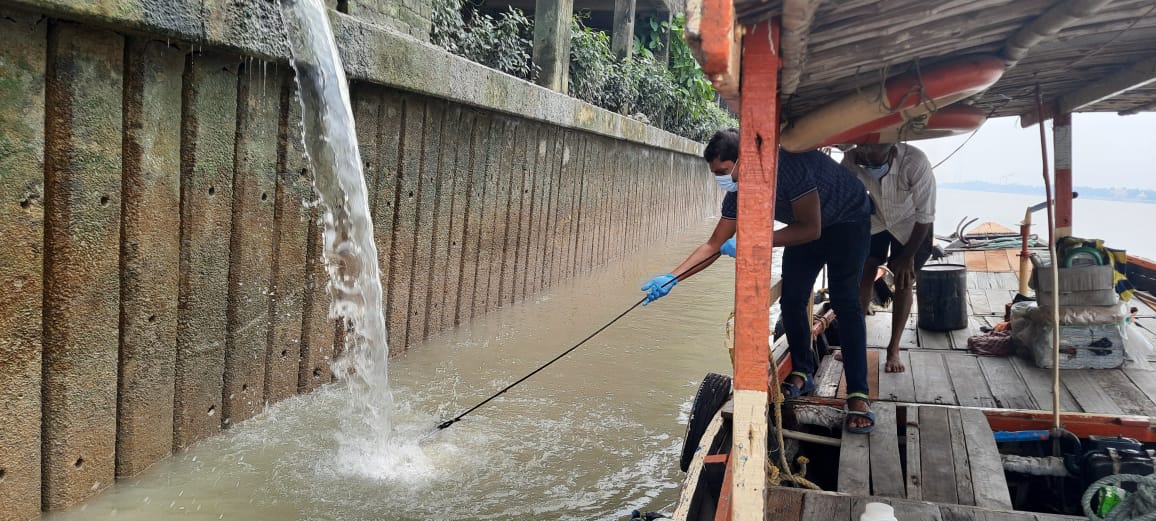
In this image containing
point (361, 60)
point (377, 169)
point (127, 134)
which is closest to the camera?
point (127, 134)

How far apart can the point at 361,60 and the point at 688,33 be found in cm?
320

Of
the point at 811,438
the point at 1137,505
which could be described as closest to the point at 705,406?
the point at 811,438

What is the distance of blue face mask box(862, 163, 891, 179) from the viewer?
Result: 4.87m

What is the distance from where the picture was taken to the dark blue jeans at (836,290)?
3.96m

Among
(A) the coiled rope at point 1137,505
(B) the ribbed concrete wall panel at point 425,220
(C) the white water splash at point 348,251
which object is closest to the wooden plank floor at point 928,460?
(A) the coiled rope at point 1137,505

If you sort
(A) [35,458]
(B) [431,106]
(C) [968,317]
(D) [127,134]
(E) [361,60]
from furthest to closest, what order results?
(C) [968,317]
(B) [431,106]
(E) [361,60]
(D) [127,134]
(A) [35,458]

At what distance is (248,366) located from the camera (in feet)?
14.1

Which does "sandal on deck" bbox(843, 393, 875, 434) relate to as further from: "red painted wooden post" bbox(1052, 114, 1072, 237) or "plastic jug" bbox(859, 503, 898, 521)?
"red painted wooden post" bbox(1052, 114, 1072, 237)

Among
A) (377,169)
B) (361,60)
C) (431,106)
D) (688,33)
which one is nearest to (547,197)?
(431,106)

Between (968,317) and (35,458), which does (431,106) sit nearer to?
(35,458)

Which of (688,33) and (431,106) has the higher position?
(431,106)

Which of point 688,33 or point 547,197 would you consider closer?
point 688,33

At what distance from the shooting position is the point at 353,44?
15.2 ft

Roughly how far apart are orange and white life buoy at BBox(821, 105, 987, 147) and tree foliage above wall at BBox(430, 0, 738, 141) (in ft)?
13.3
